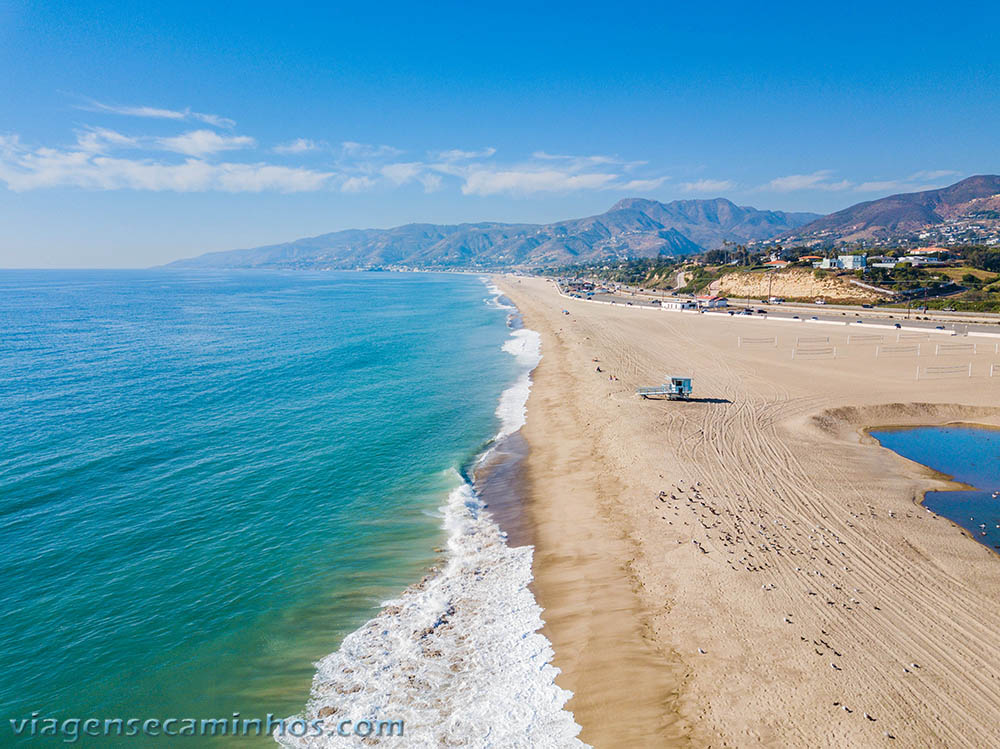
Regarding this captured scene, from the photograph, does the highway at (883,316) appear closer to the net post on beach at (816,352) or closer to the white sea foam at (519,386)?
the net post on beach at (816,352)

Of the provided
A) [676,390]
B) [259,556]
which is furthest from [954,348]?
[259,556]

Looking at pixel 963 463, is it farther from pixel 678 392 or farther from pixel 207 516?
pixel 207 516

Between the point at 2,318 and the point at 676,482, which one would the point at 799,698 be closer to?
the point at 676,482

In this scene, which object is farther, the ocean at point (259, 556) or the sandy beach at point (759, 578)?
the ocean at point (259, 556)

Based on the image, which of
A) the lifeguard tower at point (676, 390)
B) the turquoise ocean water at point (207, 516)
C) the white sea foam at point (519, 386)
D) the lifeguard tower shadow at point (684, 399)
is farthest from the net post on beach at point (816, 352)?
the turquoise ocean water at point (207, 516)

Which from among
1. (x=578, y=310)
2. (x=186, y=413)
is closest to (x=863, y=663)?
(x=186, y=413)
